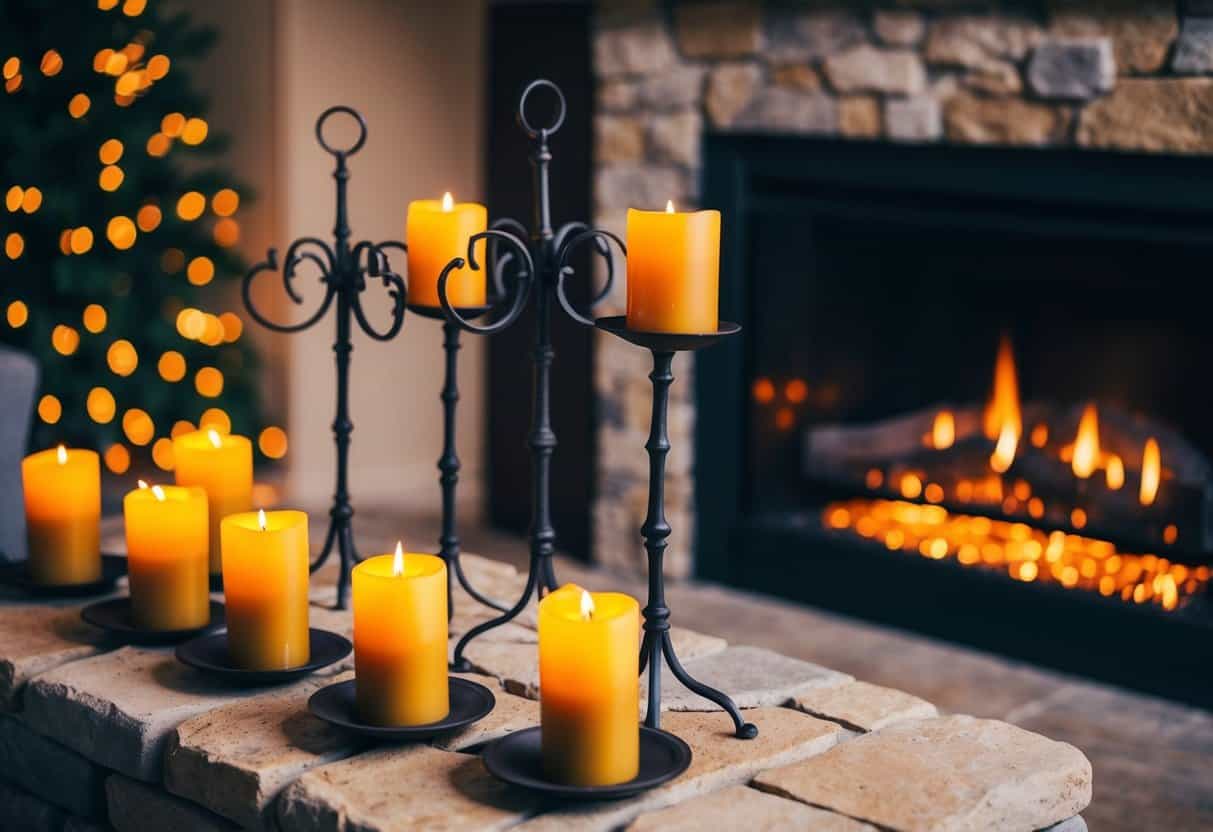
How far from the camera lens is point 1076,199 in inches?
110

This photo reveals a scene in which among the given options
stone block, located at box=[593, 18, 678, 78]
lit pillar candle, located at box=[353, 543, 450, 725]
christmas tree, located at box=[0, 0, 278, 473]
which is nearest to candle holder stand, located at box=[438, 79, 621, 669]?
lit pillar candle, located at box=[353, 543, 450, 725]

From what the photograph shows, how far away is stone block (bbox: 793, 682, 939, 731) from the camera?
1561 millimetres

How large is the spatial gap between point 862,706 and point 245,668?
634mm

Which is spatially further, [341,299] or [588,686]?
[341,299]

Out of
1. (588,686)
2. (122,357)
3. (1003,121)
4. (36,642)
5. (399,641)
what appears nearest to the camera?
(588,686)

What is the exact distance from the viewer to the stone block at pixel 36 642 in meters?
1.67

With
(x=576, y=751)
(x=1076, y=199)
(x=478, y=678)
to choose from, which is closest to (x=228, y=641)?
(x=478, y=678)

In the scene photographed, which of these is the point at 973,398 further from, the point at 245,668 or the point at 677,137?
the point at 245,668

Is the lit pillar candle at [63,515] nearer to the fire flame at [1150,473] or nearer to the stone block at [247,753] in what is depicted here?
the stone block at [247,753]

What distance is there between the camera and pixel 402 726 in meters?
1.40

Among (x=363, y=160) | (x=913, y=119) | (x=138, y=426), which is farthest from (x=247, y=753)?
(x=363, y=160)

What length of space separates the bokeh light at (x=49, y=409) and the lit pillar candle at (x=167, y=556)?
2.39 m

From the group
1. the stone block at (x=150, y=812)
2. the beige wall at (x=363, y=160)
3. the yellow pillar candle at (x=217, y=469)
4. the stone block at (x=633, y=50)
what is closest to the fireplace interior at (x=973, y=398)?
the stone block at (x=633, y=50)

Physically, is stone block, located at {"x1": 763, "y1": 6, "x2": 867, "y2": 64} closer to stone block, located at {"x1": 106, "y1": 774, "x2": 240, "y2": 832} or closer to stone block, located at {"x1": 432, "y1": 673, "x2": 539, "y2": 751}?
stone block, located at {"x1": 432, "y1": 673, "x2": 539, "y2": 751}
